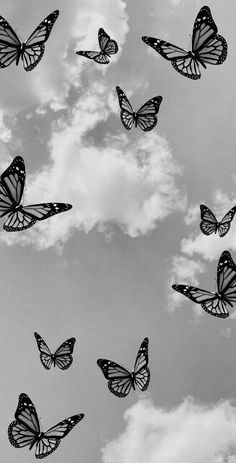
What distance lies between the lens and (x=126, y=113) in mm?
20609

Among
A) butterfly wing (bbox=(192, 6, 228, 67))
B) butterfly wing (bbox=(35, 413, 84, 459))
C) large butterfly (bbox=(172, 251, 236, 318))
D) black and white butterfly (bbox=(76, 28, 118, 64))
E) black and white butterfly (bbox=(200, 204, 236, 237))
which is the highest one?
black and white butterfly (bbox=(76, 28, 118, 64))

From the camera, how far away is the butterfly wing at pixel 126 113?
65.2 feet

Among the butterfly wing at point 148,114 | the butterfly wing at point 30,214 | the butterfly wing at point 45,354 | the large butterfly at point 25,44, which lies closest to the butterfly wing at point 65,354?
the butterfly wing at point 45,354

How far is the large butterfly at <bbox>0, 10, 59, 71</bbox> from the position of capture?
1582cm

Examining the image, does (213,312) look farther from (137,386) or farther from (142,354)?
(137,386)

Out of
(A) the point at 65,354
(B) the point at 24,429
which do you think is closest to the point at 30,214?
(B) the point at 24,429

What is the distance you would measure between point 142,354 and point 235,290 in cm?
444

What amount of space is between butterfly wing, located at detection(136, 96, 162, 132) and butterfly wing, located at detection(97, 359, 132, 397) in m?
9.97

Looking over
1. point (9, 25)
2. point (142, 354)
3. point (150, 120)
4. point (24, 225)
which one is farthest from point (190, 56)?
point (142, 354)

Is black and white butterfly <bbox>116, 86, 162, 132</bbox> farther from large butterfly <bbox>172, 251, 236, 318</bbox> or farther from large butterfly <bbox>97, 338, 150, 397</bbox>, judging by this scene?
large butterfly <bbox>97, 338, 150, 397</bbox>

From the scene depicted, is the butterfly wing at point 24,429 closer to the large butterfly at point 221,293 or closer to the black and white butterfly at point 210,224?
the large butterfly at point 221,293

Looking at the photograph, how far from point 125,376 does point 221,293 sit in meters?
5.33

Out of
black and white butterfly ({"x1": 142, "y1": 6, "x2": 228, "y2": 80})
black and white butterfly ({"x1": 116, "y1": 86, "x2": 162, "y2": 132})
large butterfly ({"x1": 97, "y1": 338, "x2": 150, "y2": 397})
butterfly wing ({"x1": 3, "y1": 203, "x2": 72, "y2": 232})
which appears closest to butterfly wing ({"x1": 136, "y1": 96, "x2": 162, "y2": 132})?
black and white butterfly ({"x1": 116, "y1": 86, "x2": 162, "y2": 132})

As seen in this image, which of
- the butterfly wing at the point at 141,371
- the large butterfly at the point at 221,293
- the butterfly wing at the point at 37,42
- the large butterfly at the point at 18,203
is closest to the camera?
the large butterfly at the point at 18,203
